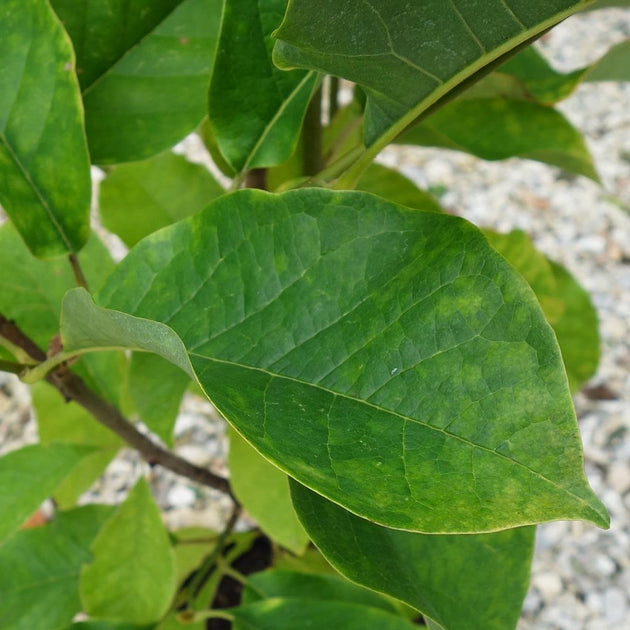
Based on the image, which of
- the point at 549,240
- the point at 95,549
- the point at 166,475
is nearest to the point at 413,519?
the point at 95,549

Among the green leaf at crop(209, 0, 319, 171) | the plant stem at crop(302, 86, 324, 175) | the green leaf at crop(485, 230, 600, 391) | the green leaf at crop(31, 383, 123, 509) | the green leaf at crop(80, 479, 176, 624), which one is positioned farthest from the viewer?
the green leaf at crop(485, 230, 600, 391)

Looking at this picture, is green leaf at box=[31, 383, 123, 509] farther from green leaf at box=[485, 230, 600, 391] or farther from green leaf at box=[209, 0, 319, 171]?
green leaf at box=[485, 230, 600, 391]

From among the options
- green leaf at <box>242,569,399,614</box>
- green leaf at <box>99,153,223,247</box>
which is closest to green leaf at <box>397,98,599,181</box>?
green leaf at <box>99,153,223,247</box>

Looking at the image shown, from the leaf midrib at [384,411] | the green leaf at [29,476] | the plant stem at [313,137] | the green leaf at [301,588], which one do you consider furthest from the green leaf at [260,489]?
the leaf midrib at [384,411]

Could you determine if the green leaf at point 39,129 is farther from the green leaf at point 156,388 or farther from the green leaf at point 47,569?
the green leaf at point 47,569

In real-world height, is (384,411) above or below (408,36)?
below

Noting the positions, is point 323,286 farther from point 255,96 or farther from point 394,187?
point 394,187

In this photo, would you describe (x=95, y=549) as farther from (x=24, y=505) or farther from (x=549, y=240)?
(x=549, y=240)

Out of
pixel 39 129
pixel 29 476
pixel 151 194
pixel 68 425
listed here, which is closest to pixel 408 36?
pixel 39 129
